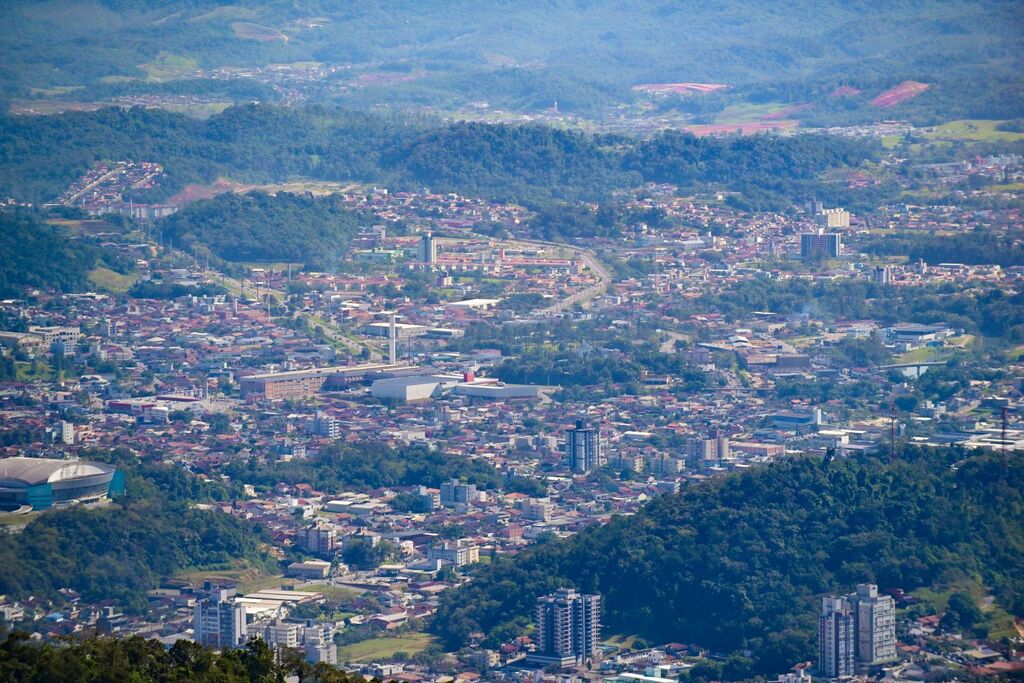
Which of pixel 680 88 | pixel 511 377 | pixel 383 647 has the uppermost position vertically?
pixel 680 88

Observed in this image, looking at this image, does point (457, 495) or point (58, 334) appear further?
point (58, 334)

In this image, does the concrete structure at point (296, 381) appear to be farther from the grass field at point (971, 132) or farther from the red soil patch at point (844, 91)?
the red soil patch at point (844, 91)

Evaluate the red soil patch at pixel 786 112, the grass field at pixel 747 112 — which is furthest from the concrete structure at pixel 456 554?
the grass field at pixel 747 112

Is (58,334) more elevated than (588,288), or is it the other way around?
(588,288)

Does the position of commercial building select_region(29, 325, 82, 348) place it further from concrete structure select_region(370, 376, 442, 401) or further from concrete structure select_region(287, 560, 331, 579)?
concrete structure select_region(287, 560, 331, 579)

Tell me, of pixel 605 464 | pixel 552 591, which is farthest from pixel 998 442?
pixel 552 591

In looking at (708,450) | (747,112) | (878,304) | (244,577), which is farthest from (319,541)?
(747,112)

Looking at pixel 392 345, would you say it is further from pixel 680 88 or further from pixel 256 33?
pixel 256 33
